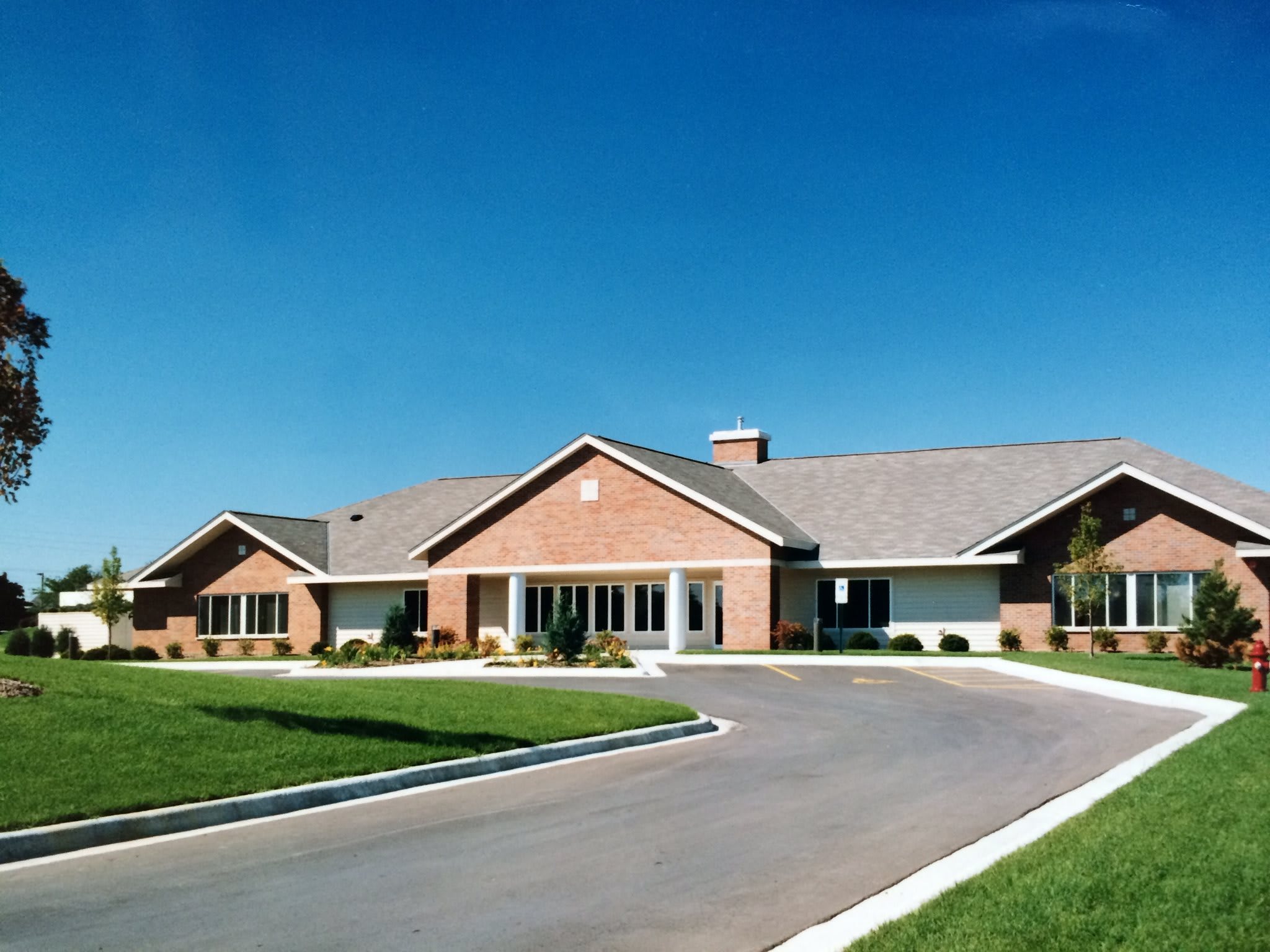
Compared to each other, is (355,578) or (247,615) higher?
(355,578)

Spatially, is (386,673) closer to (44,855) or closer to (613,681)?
(613,681)

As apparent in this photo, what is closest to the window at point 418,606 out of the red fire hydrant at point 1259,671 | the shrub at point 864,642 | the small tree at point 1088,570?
the shrub at point 864,642

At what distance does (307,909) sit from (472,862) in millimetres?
1549

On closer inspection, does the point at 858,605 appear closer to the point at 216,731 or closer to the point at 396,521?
the point at 396,521

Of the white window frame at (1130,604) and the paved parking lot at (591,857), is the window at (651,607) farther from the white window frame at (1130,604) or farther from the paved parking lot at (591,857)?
Answer: the paved parking lot at (591,857)

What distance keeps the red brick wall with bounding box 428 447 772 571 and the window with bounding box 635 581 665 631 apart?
1745 mm

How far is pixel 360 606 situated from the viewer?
1716 inches

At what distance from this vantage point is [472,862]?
868 centimetres

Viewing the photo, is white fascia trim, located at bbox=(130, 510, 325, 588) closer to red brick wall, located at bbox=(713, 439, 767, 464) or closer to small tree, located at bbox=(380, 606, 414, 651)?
small tree, located at bbox=(380, 606, 414, 651)

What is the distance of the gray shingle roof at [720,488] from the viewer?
36.9m

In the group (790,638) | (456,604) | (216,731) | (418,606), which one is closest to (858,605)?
(790,638)

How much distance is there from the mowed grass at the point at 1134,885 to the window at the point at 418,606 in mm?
33890

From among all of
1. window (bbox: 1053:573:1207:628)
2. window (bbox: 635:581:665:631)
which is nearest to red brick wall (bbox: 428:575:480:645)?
window (bbox: 635:581:665:631)

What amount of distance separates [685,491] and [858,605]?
6233 millimetres
